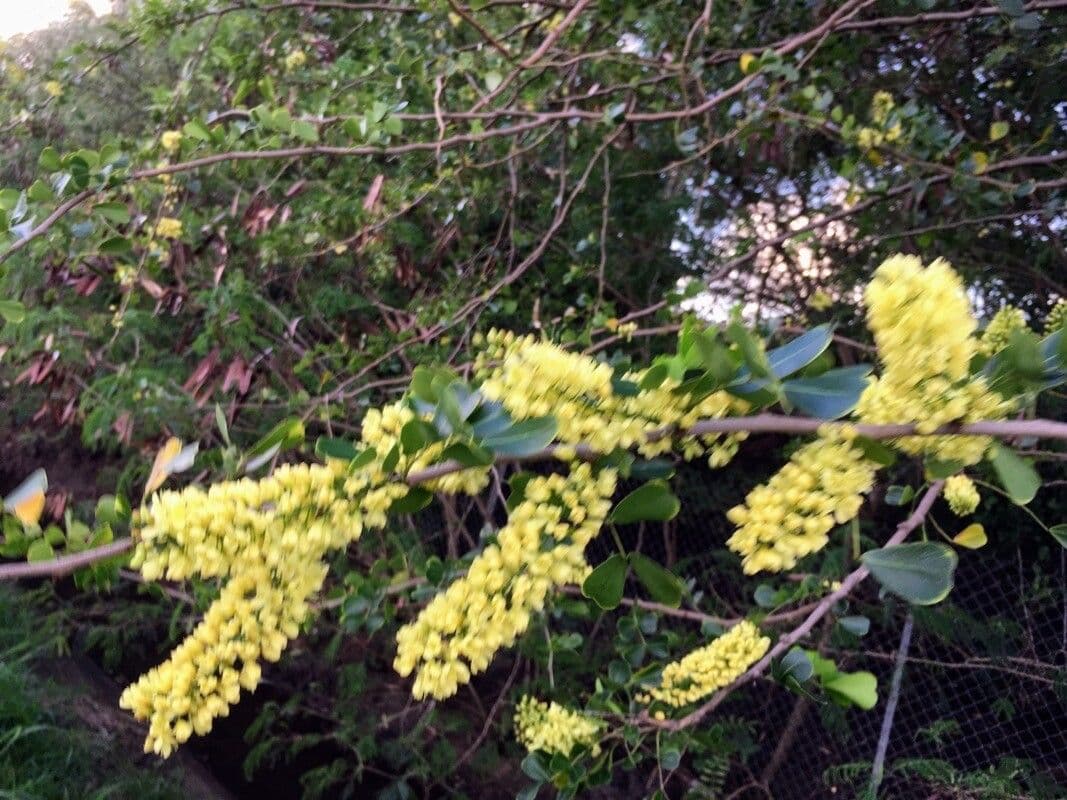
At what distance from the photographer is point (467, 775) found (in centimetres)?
223

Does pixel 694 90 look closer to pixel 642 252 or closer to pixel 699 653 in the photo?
pixel 642 252

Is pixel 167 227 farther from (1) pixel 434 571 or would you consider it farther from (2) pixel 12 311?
(1) pixel 434 571

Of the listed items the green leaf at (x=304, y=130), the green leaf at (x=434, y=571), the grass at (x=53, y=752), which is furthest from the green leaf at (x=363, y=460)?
the grass at (x=53, y=752)

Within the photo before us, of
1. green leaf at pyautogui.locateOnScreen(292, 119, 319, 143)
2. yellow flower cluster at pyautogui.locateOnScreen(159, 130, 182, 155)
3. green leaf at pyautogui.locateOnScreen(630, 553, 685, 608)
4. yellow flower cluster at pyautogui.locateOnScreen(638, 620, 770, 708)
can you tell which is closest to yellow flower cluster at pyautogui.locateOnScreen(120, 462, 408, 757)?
green leaf at pyautogui.locateOnScreen(630, 553, 685, 608)

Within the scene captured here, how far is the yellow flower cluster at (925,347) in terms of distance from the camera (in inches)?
19.2

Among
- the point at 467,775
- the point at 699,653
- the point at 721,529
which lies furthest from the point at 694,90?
the point at 467,775


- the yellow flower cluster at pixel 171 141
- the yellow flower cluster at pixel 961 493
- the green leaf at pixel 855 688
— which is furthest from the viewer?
the yellow flower cluster at pixel 171 141

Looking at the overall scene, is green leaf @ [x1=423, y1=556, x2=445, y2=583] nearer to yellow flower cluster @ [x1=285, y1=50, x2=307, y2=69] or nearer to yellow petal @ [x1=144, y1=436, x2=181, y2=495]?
yellow petal @ [x1=144, y1=436, x2=181, y2=495]

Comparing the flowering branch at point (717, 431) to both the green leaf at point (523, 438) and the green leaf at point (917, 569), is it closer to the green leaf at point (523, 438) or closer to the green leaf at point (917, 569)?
the green leaf at point (523, 438)

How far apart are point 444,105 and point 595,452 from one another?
5.01ft

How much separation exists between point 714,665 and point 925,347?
2.02 ft

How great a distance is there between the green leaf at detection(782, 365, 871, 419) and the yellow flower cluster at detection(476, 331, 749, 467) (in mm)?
37

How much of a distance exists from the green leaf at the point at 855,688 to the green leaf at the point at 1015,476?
40cm

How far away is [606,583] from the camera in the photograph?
0.63 meters
